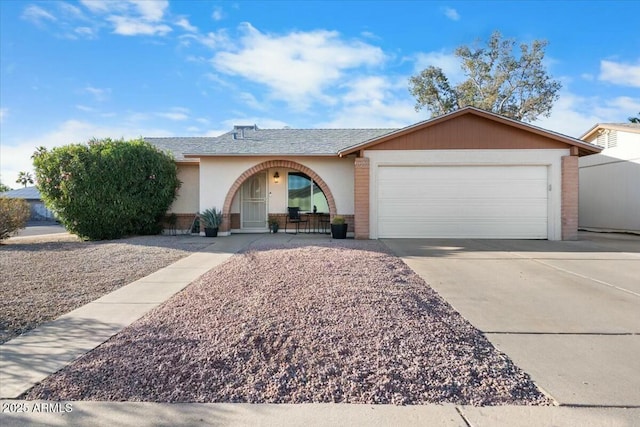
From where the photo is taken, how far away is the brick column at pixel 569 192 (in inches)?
473

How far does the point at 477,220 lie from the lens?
1239 centimetres

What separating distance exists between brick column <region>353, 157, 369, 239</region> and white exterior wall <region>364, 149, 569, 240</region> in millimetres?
156

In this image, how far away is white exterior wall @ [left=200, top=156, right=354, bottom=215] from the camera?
13.5 meters

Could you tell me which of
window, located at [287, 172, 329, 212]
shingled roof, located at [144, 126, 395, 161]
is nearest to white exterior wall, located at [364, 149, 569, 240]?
shingled roof, located at [144, 126, 395, 161]

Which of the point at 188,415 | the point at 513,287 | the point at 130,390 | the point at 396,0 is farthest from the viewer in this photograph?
the point at 396,0

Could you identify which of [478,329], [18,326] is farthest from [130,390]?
[478,329]

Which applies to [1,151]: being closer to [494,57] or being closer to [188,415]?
[188,415]

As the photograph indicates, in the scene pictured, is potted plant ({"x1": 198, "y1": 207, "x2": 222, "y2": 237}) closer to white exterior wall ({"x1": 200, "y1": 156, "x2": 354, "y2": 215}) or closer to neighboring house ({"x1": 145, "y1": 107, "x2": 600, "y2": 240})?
white exterior wall ({"x1": 200, "y1": 156, "x2": 354, "y2": 215})

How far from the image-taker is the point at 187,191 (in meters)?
14.7

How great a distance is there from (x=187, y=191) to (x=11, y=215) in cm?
550

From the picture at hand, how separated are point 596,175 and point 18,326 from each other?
21.0m

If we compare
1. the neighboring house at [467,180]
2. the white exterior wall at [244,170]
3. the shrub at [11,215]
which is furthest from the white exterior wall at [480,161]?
the shrub at [11,215]

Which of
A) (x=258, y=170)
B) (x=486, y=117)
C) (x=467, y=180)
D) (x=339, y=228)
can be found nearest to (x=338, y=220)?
(x=339, y=228)

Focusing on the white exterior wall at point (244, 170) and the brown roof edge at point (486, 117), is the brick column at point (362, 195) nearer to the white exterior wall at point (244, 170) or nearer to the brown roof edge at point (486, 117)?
the brown roof edge at point (486, 117)
